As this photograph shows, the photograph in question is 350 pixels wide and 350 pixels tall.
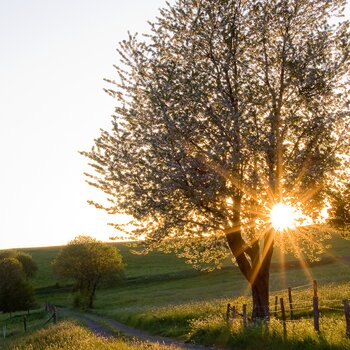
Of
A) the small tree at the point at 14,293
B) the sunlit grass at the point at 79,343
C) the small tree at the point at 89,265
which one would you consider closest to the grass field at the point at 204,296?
the small tree at the point at 89,265

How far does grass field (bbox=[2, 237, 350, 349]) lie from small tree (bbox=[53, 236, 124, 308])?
378 cm

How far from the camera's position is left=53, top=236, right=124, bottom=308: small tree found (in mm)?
92750

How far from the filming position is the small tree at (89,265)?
92750mm

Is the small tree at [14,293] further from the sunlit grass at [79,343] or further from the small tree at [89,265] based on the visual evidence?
the sunlit grass at [79,343]

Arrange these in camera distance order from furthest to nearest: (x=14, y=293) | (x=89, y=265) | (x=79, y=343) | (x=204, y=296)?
(x=89, y=265) < (x=14, y=293) < (x=204, y=296) < (x=79, y=343)

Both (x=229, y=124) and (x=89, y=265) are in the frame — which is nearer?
(x=229, y=124)

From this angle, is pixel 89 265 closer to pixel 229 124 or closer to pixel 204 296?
pixel 204 296

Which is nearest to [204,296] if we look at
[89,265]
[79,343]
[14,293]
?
[89,265]

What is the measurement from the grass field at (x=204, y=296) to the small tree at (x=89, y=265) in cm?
378

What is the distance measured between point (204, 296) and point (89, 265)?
30706 mm

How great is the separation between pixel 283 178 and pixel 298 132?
226 cm

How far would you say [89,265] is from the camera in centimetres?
9331

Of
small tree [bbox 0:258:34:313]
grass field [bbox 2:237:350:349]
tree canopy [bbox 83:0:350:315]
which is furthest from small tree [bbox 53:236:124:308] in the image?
tree canopy [bbox 83:0:350:315]

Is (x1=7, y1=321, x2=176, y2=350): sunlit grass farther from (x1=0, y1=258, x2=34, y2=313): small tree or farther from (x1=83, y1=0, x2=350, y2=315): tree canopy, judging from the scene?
(x1=0, y1=258, x2=34, y2=313): small tree
